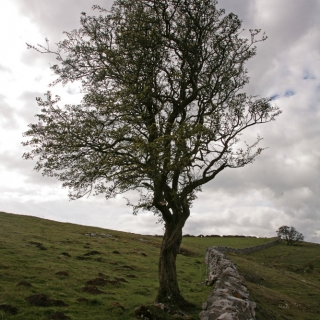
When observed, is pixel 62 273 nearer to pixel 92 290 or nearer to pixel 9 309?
pixel 92 290

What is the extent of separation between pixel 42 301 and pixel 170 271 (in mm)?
7125

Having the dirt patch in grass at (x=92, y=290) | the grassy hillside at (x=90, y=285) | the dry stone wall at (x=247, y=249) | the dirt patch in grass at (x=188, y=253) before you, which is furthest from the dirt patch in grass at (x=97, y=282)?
the dirt patch in grass at (x=188, y=253)

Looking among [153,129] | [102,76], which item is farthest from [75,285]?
[102,76]

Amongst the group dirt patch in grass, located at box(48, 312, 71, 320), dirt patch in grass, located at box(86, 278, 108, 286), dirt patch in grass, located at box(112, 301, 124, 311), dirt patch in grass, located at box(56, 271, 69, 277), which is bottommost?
dirt patch in grass, located at box(48, 312, 71, 320)

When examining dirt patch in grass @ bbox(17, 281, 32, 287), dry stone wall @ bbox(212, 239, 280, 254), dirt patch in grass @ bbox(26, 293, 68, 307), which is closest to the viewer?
dirt patch in grass @ bbox(26, 293, 68, 307)

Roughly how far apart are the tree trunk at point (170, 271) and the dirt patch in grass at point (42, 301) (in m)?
5.37

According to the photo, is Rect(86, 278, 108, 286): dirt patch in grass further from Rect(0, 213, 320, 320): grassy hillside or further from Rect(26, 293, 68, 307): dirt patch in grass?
Rect(26, 293, 68, 307): dirt patch in grass

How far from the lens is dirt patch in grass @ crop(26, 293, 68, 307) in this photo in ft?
54.7

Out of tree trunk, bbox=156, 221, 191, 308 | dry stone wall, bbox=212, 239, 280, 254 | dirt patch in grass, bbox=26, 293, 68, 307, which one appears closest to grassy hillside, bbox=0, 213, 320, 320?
dirt patch in grass, bbox=26, 293, 68, 307

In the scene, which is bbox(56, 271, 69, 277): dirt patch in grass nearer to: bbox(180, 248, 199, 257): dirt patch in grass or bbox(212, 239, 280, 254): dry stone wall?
bbox(212, 239, 280, 254): dry stone wall

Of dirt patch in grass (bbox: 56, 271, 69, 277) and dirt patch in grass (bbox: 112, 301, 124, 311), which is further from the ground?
dirt patch in grass (bbox: 56, 271, 69, 277)

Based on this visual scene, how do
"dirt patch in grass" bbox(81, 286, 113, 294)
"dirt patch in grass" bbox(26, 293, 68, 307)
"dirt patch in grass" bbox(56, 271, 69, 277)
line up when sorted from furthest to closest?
"dirt patch in grass" bbox(56, 271, 69, 277) → "dirt patch in grass" bbox(81, 286, 113, 294) → "dirt patch in grass" bbox(26, 293, 68, 307)

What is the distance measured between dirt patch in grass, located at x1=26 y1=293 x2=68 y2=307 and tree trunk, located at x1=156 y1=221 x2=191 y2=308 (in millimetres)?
5366

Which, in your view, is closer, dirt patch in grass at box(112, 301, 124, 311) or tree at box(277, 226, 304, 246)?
dirt patch in grass at box(112, 301, 124, 311)
